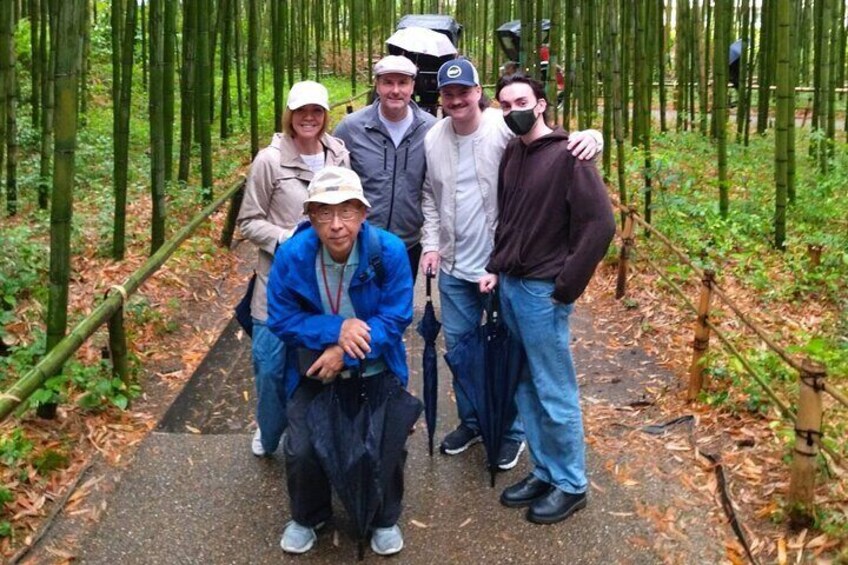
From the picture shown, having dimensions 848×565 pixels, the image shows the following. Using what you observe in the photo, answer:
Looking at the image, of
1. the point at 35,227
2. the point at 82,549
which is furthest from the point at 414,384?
the point at 35,227

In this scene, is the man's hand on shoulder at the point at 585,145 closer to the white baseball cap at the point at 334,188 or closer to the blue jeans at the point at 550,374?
the blue jeans at the point at 550,374

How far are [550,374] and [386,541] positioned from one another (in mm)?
806

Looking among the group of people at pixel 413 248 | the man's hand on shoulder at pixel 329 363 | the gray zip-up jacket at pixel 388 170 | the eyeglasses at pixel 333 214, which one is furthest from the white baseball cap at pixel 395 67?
the man's hand on shoulder at pixel 329 363

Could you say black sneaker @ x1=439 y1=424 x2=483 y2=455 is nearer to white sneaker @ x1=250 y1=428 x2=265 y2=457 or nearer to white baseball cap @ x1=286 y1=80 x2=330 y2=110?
white sneaker @ x1=250 y1=428 x2=265 y2=457

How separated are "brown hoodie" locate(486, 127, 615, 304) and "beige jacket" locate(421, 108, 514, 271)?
0.42ft

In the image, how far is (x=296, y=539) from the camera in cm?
280

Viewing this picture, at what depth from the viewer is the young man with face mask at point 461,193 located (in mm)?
3027

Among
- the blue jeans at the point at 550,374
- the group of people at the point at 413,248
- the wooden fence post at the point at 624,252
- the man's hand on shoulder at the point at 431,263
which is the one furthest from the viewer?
the wooden fence post at the point at 624,252

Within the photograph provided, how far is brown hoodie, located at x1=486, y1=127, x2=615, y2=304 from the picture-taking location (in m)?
2.72

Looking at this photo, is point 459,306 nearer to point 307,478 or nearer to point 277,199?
point 277,199

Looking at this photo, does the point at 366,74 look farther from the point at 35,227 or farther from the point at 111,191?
the point at 35,227

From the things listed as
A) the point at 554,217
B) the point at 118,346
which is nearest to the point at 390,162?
the point at 554,217

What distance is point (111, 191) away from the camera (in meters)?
8.09

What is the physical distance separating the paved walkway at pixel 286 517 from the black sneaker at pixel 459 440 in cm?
4
